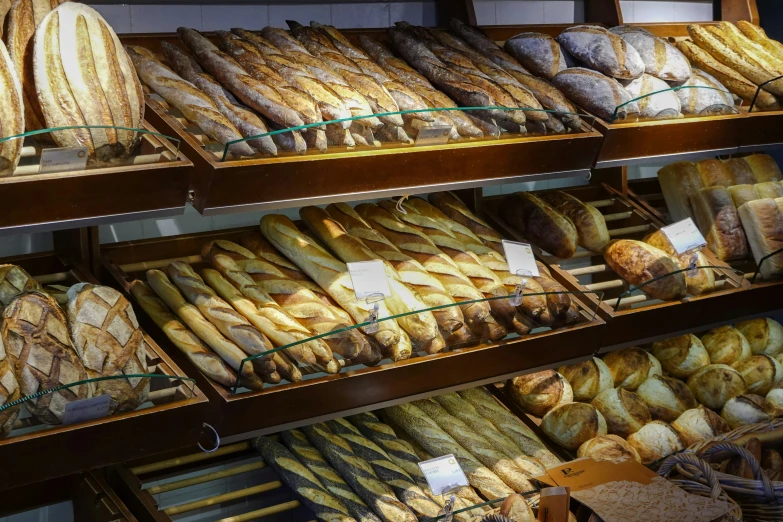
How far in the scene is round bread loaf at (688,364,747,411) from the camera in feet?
10.0

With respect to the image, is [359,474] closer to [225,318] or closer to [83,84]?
[225,318]

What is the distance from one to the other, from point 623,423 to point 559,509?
77 centimetres

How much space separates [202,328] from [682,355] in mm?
1866

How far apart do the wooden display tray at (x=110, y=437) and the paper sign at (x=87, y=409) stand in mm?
14

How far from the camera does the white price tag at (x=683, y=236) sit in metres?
2.87

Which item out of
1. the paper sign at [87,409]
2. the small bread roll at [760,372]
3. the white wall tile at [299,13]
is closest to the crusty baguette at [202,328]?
the paper sign at [87,409]

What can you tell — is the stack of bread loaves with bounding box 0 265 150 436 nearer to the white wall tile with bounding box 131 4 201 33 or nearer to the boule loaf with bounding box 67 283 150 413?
the boule loaf with bounding box 67 283 150 413

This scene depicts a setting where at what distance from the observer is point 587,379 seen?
9.53 feet

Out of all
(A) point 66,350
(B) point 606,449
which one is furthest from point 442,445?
(A) point 66,350

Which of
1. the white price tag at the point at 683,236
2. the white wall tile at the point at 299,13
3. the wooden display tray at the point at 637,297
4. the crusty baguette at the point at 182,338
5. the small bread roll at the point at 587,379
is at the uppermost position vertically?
the white wall tile at the point at 299,13

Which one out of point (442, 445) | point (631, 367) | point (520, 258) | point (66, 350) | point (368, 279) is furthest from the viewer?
point (631, 367)

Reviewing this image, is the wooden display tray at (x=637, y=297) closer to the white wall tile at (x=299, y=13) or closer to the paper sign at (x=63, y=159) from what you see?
the white wall tile at (x=299, y=13)

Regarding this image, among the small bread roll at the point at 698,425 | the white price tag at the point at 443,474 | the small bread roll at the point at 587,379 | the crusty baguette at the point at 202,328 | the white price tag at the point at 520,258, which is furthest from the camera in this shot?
the small bread roll at the point at 587,379

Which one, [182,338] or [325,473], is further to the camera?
[325,473]
